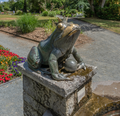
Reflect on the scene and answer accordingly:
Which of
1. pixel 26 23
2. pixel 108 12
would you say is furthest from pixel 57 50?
pixel 108 12

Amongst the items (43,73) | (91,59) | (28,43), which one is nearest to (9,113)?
(43,73)

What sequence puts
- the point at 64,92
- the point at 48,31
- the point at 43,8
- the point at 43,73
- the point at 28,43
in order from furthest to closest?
1. the point at 43,8
2. the point at 48,31
3. the point at 28,43
4. the point at 43,73
5. the point at 64,92

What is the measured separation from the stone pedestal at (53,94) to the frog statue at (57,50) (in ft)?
0.42

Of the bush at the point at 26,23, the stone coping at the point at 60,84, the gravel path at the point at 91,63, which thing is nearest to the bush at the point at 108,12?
the gravel path at the point at 91,63

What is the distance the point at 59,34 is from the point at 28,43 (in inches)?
289

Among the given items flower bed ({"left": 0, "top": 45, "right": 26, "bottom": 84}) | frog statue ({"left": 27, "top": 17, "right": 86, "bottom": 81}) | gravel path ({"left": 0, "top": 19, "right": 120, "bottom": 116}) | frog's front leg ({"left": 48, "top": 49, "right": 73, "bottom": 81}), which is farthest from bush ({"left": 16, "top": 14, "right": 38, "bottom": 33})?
frog's front leg ({"left": 48, "top": 49, "right": 73, "bottom": 81})

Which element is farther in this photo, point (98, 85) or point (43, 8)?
point (43, 8)

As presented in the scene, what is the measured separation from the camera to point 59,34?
1.72 metres

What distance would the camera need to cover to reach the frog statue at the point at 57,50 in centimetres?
168

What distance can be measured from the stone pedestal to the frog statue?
0.13 metres

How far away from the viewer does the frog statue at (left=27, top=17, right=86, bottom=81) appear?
168cm

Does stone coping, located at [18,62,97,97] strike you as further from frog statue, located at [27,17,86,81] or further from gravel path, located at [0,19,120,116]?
gravel path, located at [0,19,120,116]

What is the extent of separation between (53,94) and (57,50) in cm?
67

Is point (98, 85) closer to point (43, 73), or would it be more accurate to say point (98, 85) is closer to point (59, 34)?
point (43, 73)
